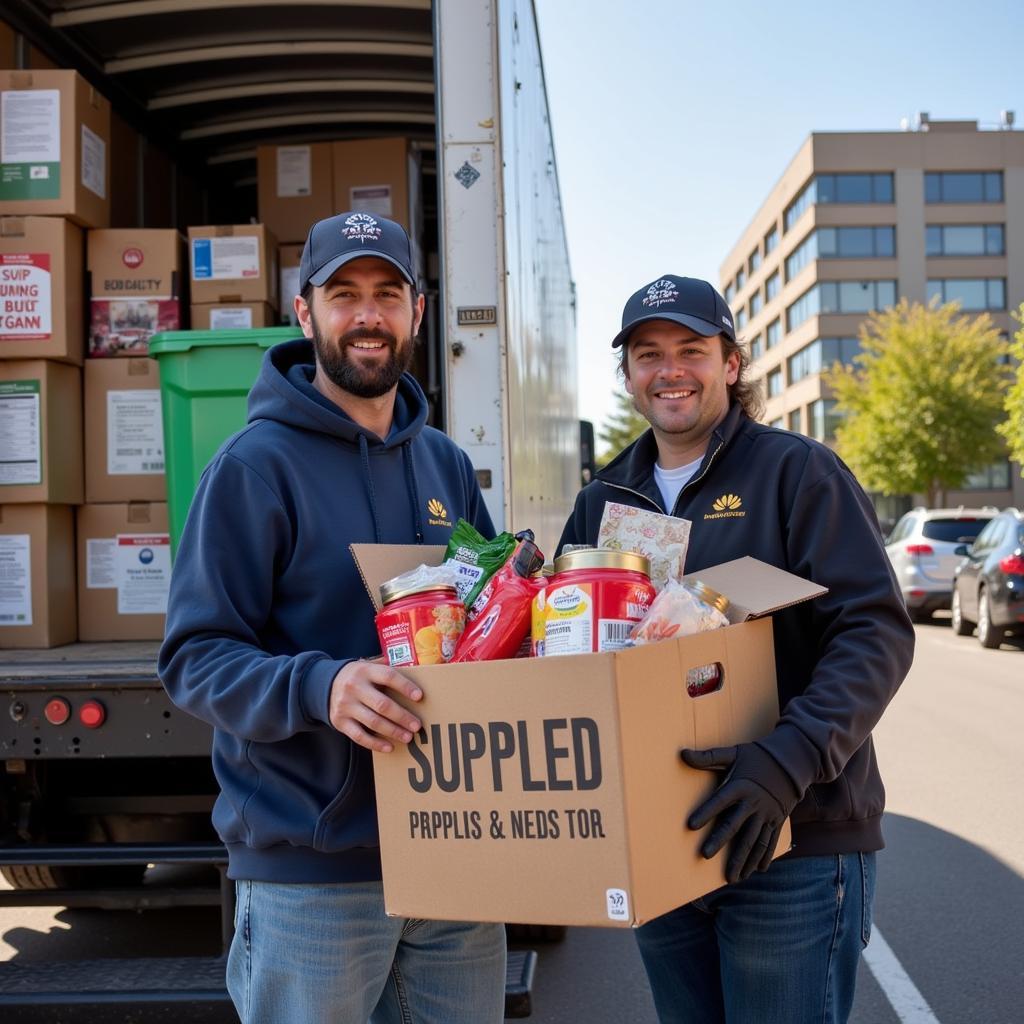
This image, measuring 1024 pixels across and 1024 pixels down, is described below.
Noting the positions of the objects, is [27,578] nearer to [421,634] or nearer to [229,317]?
[229,317]

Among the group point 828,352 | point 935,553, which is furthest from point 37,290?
point 828,352

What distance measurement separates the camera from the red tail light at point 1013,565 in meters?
11.7

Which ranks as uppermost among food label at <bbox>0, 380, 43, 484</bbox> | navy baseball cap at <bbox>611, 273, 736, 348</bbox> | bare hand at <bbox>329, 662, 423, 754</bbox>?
navy baseball cap at <bbox>611, 273, 736, 348</bbox>

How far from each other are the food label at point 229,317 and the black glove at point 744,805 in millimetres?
3175

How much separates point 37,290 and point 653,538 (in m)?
2.89

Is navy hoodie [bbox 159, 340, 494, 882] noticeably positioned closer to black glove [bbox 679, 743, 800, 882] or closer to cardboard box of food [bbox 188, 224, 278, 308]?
black glove [bbox 679, 743, 800, 882]

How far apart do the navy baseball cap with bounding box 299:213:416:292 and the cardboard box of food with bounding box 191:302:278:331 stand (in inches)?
84.9

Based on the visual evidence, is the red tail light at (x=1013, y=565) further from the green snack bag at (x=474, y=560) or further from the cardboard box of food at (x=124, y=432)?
the green snack bag at (x=474, y=560)

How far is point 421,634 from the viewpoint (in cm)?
183

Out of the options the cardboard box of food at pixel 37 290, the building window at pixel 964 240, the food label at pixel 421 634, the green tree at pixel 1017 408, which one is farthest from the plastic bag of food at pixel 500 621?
the building window at pixel 964 240

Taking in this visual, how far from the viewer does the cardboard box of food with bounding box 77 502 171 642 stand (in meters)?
4.16

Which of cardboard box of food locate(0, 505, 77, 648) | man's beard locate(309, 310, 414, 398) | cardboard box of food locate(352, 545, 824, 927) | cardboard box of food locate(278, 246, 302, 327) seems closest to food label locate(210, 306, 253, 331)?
cardboard box of food locate(278, 246, 302, 327)

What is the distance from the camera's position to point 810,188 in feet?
174

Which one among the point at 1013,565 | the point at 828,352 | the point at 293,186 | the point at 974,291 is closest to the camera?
the point at 293,186
